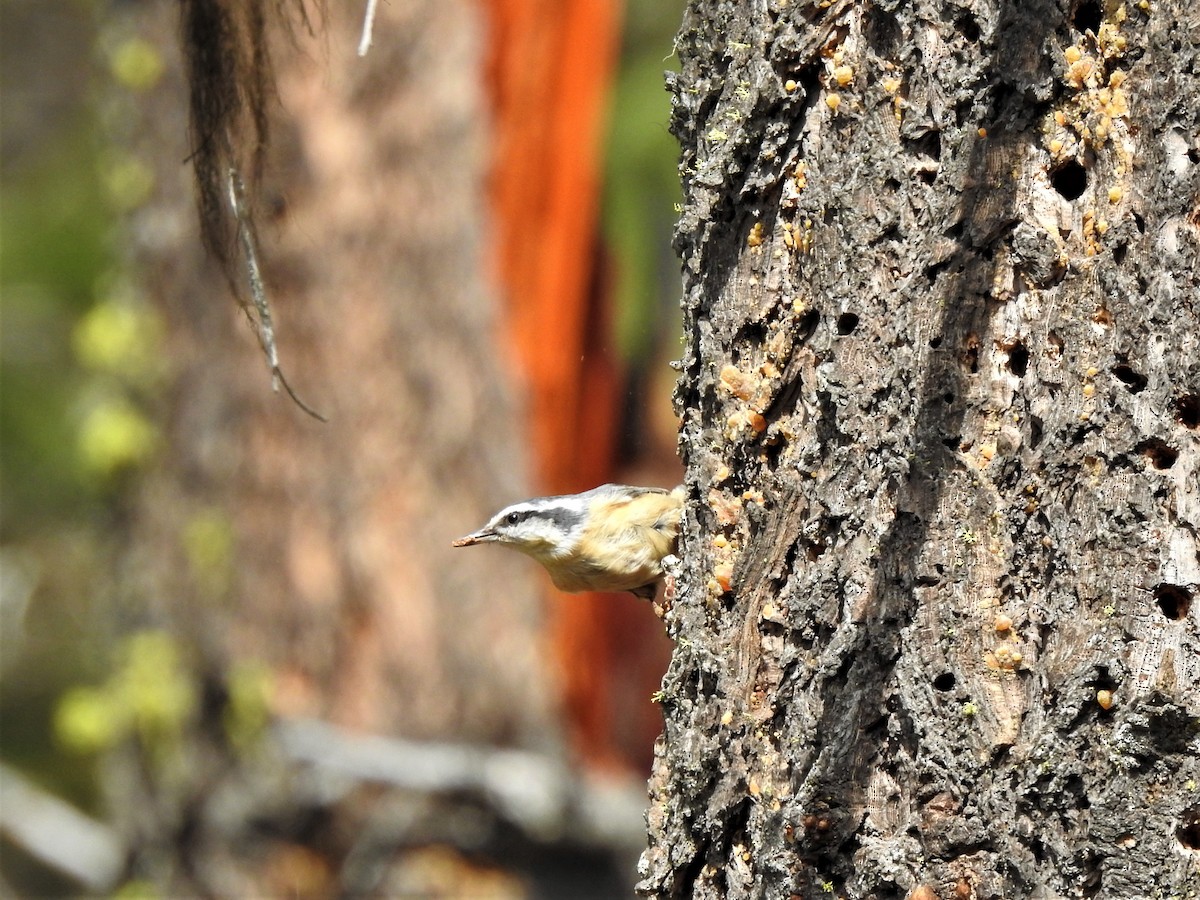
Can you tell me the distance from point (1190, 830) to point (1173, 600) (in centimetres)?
34

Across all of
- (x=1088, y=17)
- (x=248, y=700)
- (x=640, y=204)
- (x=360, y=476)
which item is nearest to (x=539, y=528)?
(x=1088, y=17)

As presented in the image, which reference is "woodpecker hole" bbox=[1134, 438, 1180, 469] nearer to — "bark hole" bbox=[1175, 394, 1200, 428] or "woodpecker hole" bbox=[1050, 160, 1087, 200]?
"bark hole" bbox=[1175, 394, 1200, 428]

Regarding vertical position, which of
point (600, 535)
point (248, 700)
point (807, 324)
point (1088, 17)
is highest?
point (248, 700)

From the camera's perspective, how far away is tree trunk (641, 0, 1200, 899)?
191 centimetres

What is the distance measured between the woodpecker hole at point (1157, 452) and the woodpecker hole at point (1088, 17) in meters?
0.64

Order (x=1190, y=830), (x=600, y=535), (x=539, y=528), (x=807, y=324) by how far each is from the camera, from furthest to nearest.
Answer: (x=539, y=528) < (x=600, y=535) < (x=807, y=324) < (x=1190, y=830)

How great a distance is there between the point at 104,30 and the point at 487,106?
1999mm

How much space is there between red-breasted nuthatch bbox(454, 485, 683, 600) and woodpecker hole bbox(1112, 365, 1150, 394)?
1.43m

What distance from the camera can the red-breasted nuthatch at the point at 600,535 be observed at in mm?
3277

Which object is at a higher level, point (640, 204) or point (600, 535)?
point (640, 204)

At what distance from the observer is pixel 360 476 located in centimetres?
635

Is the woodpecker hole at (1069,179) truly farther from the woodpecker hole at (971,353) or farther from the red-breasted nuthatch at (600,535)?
the red-breasted nuthatch at (600,535)

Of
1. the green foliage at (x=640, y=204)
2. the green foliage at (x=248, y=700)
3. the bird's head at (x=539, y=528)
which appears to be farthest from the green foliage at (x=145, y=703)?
the bird's head at (x=539, y=528)

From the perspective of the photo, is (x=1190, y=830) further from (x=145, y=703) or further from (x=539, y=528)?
(x=145, y=703)
